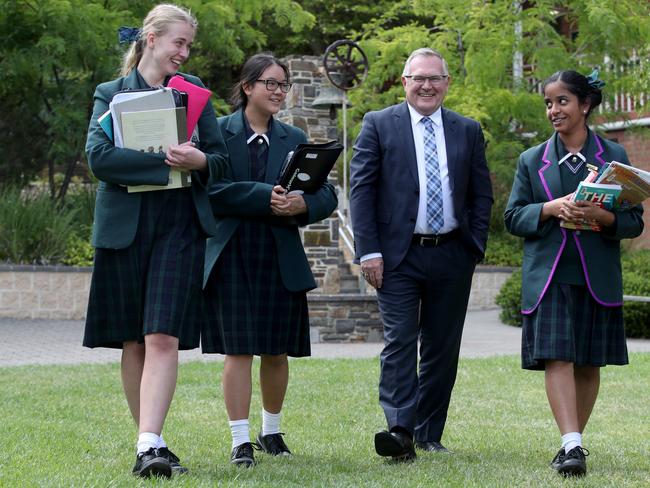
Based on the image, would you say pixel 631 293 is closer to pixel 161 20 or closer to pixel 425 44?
pixel 425 44

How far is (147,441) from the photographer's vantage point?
5.30 metres

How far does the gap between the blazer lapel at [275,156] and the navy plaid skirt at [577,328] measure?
5.03 ft

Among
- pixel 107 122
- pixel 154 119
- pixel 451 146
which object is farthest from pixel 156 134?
pixel 451 146

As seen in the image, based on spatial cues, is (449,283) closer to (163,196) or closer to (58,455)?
(163,196)

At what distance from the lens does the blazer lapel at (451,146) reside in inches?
253

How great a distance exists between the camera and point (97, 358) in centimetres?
1283

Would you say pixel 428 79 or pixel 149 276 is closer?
pixel 149 276

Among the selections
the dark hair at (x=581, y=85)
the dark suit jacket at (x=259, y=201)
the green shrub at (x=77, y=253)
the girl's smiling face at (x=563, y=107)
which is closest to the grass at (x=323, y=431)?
the dark suit jacket at (x=259, y=201)

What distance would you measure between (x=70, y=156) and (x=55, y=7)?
3332 mm

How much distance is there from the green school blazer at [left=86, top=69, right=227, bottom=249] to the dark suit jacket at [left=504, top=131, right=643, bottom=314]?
5.23 feet

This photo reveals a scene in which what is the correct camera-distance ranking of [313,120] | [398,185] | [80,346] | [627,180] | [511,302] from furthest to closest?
1. [313,120]
2. [511,302]
3. [80,346]
4. [398,185]
5. [627,180]

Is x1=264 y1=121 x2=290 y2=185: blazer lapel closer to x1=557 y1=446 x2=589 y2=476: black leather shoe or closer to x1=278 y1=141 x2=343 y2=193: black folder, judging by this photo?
x1=278 y1=141 x2=343 y2=193: black folder

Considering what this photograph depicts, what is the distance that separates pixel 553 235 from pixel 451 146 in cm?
81

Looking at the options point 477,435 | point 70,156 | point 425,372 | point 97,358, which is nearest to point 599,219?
point 425,372
